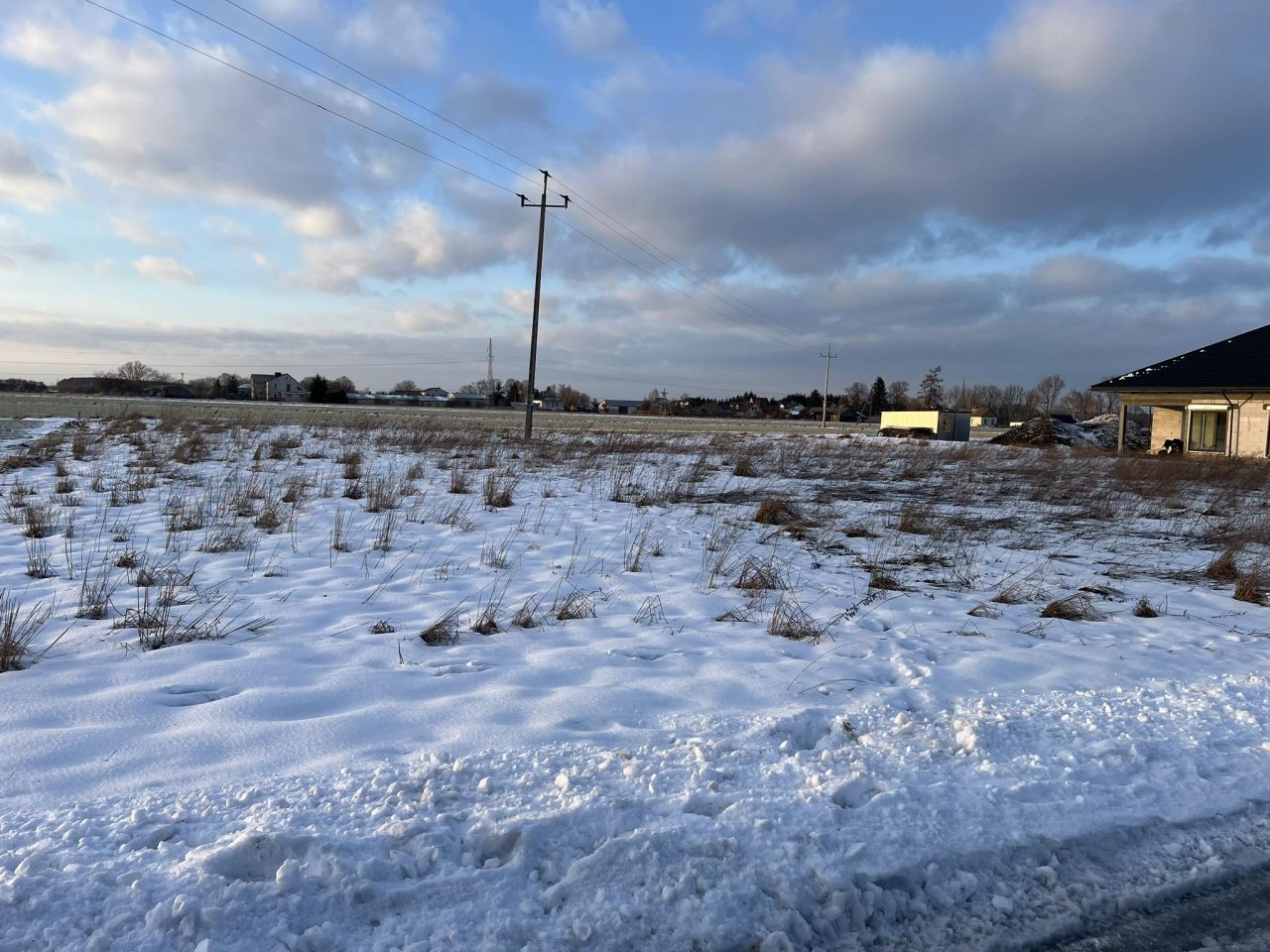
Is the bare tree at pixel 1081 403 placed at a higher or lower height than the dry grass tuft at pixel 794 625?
higher

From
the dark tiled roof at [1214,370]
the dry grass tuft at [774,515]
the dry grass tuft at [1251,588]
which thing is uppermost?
the dark tiled roof at [1214,370]

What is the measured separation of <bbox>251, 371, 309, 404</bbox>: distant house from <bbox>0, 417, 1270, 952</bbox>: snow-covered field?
127 metres

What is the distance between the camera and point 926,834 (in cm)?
269

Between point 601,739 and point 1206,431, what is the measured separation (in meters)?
35.4

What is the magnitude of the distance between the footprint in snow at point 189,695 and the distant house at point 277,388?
128538mm

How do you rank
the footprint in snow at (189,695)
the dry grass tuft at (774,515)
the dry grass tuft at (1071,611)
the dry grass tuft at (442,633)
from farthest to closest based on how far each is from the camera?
the dry grass tuft at (774,515) < the dry grass tuft at (1071,611) < the dry grass tuft at (442,633) < the footprint in snow at (189,695)

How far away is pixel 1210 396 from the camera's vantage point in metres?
28.7

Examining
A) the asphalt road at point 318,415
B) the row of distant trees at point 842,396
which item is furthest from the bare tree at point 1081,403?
the asphalt road at point 318,415

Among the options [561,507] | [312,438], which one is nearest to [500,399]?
[312,438]

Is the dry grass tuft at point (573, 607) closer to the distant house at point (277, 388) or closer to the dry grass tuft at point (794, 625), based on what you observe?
the dry grass tuft at point (794, 625)

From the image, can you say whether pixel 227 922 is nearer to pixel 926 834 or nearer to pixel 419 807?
pixel 419 807

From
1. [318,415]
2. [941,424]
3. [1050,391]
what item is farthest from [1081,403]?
[318,415]

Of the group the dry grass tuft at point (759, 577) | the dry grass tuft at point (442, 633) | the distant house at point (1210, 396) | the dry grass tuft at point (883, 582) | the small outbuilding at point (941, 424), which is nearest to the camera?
the dry grass tuft at point (442, 633)

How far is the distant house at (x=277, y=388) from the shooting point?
12294 centimetres
